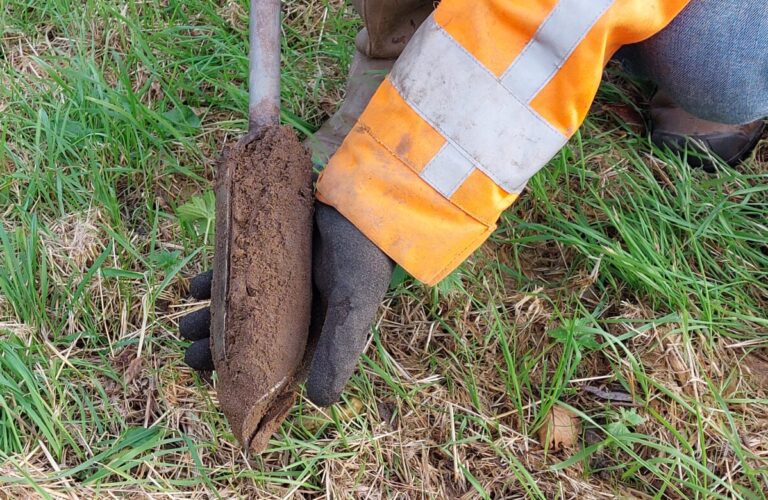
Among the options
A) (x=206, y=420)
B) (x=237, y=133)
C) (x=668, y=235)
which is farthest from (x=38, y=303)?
(x=668, y=235)

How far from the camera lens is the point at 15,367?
1.48 m

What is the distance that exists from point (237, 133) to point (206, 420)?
782 mm

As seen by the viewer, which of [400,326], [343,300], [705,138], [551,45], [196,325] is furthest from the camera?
[705,138]

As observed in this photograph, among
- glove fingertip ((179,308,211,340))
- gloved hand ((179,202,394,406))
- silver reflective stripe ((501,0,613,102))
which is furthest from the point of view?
glove fingertip ((179,308,211,340))

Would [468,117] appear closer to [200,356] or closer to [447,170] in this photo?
[447,170]

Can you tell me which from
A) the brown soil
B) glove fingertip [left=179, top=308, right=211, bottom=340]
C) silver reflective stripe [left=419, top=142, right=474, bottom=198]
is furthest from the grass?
silver reflective stripe [left=419, top=142, right=474, bottom=198]

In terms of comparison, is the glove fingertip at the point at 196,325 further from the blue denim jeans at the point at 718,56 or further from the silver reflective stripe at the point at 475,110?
the blue denim jeans at the point at 718,56

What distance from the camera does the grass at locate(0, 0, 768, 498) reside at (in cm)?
147

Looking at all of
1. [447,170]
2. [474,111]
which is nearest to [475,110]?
[474,111]

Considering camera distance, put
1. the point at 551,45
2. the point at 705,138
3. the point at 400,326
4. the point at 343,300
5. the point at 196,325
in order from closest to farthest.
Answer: the point at 551,45
the point at 343,300
the point at 196,325
the point at 400,326
the point at 705,138

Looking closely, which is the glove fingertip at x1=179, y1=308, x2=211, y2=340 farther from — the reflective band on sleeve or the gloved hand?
the reflective band on sleeve

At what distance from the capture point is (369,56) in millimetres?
1921

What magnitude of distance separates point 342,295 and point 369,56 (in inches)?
31.9

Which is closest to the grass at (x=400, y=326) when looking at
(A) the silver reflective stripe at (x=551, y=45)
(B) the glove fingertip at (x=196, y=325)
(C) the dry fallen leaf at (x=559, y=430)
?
(C) the dry fallen leaf at (x=559, y=430)
